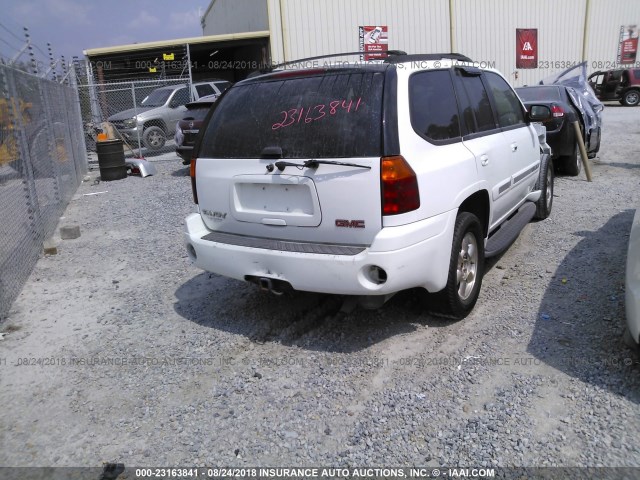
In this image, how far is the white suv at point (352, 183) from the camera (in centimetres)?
329

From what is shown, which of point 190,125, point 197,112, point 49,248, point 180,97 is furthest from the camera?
point 180,97

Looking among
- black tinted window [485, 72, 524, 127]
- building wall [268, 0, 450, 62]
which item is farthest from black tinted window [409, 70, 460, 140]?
building wall [268, 0, 450, 62]

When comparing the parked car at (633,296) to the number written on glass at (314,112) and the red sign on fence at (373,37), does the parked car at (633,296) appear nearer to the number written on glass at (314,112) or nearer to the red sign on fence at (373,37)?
the number written on glass at (314,112)

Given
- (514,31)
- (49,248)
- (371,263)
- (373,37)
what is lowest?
(49,248)

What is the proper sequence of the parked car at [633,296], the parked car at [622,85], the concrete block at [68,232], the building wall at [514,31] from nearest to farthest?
the parked car at [633,296] → the concrete block at [68,232] → the building wall at [514,31] → the parked car at [622,85]

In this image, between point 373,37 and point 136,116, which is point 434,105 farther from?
point 373,37

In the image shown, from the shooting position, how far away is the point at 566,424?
9.22 ft

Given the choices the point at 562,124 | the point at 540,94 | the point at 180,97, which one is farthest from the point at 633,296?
the point at 180,97

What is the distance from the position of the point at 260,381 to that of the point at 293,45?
1846 cm

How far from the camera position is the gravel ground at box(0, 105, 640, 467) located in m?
2.77

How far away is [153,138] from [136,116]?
3.00 ft

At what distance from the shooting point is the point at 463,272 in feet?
13.1

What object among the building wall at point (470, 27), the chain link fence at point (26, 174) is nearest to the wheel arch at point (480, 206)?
the chain link fence at point (26, 174)

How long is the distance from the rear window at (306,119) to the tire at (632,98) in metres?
24.5
